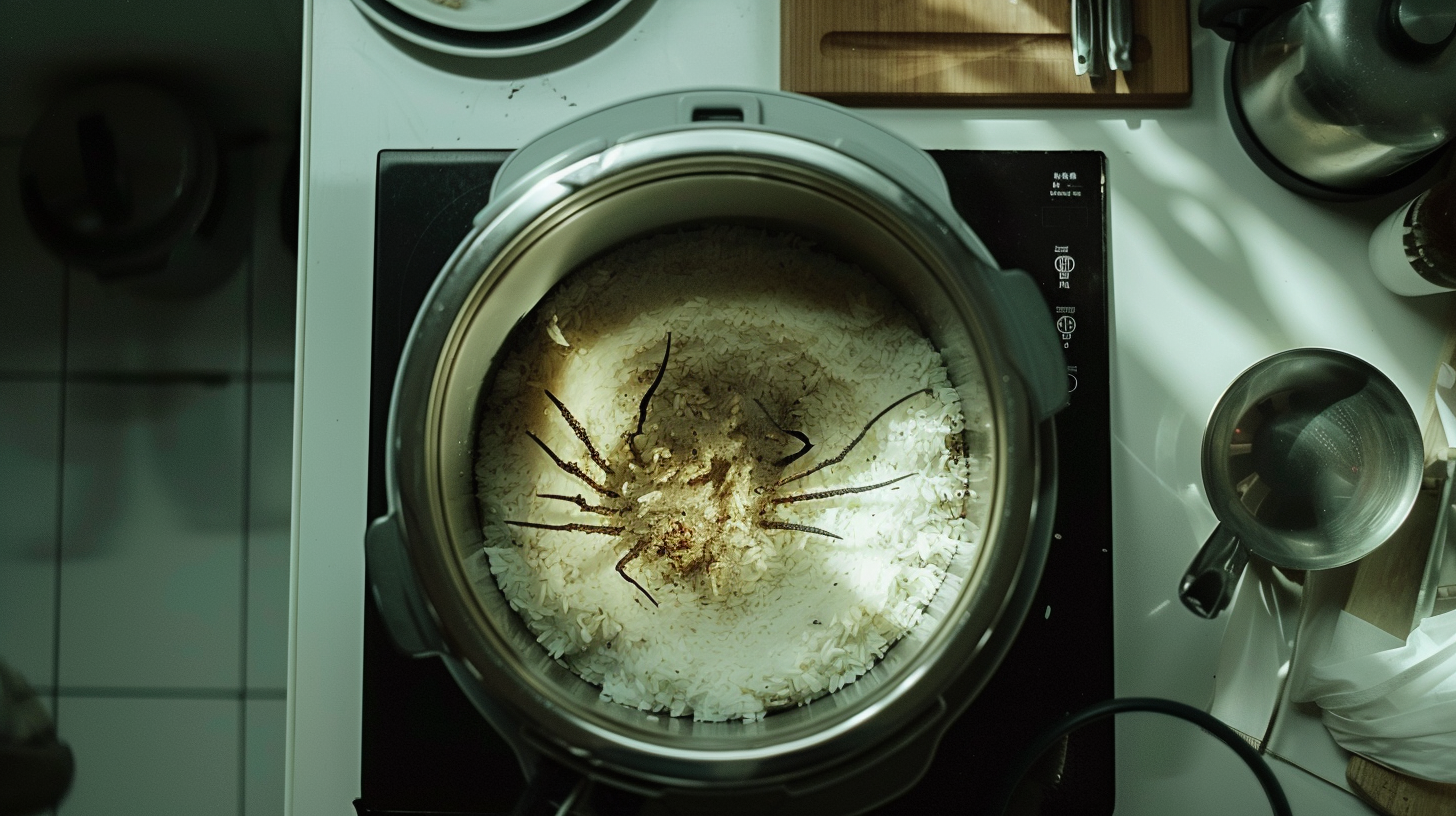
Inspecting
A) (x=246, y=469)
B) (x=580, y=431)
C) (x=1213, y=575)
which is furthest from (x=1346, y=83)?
(x=246, y=469)

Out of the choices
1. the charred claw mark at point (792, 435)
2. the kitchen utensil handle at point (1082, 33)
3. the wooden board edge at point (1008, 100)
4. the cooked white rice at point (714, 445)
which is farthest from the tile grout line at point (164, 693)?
the kitchen utensil handle at point (1082, 33)

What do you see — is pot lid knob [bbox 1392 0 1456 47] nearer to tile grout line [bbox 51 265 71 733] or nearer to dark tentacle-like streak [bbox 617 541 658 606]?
dark tentacle-like streak [bbox 617 541 658 606]

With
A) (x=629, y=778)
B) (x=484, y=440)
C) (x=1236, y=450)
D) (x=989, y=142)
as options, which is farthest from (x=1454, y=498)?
(x=484, y=440)

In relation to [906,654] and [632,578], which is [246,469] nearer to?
[632,578]

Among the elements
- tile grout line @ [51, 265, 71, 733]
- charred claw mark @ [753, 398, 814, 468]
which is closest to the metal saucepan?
charred claw mark @ [753, 398, 814, 468]

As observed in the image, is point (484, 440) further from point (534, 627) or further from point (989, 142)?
point (989, 142)

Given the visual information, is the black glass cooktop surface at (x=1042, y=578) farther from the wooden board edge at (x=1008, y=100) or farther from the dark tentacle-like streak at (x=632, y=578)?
the dark tentacle-like streak at (x=632, y=578)
